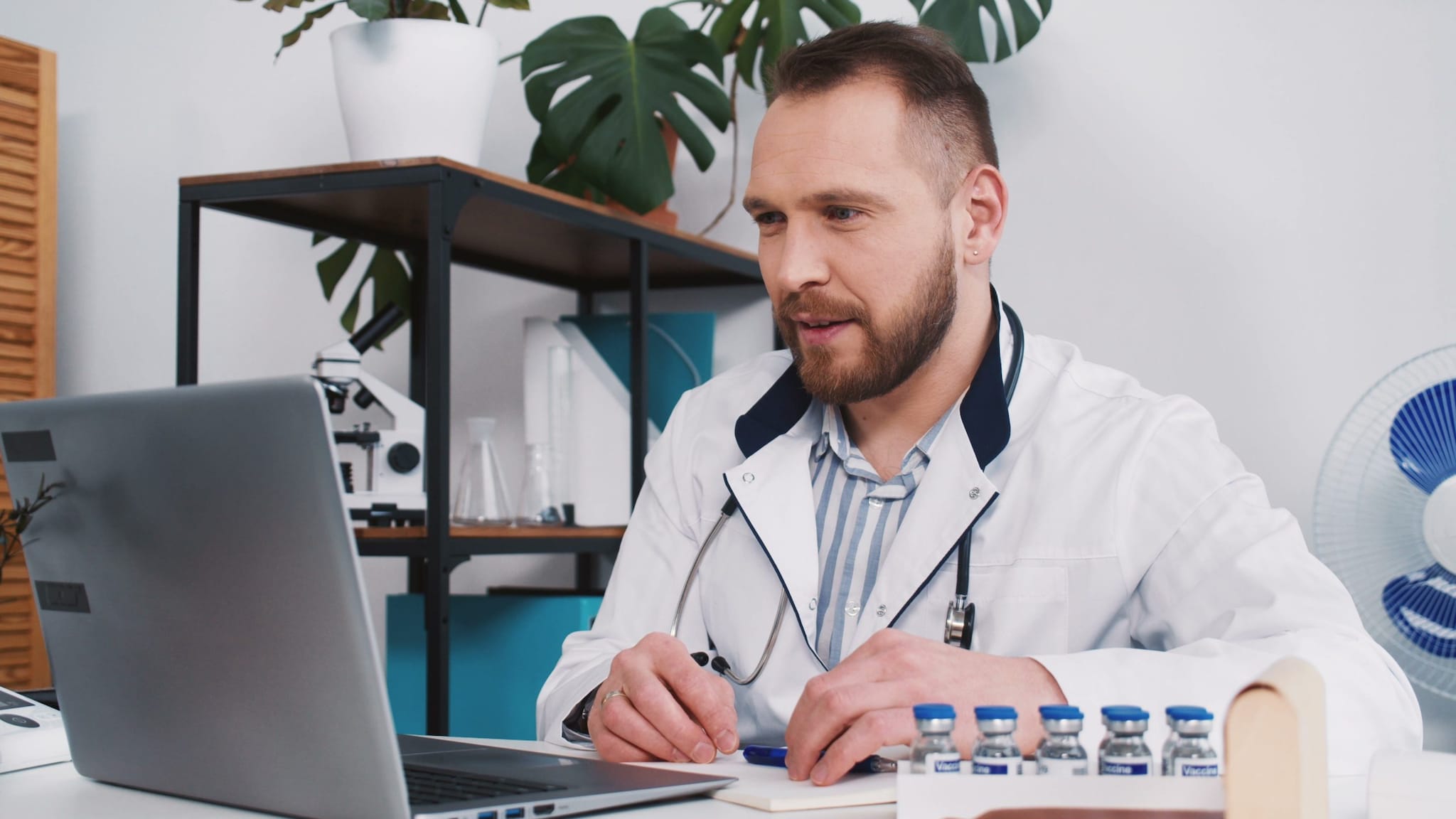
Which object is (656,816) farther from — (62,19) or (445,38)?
(62,19)

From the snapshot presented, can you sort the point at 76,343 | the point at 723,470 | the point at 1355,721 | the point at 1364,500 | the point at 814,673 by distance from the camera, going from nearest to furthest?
the point at 1355,721 → the point at 814,673 → the point at 723,470 → the point at 1364,500 → the point at 76,343

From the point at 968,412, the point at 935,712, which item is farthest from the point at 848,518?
the point at 935,712

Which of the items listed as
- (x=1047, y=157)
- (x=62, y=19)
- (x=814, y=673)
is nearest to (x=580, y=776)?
(x=814, y=673)

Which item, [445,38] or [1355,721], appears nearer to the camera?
[1355,721]

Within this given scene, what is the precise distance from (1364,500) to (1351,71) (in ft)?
2.50

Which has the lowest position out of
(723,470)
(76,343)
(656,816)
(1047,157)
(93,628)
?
(656,816)

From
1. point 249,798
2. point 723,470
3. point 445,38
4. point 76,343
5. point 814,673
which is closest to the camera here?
point 249,798

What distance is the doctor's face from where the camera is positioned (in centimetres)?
139

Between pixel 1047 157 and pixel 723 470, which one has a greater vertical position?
pixel 1047 157

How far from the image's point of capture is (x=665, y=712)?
3.34 feet

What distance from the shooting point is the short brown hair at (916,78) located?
1.44 m

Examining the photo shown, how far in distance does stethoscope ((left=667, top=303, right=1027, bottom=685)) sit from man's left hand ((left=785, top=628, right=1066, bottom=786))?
0.66 feet

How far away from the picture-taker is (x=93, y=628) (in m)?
0.84

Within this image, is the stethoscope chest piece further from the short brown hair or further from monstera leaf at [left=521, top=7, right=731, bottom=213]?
monstera leaf at [left=521, top=7, right=731, bottom=213]
